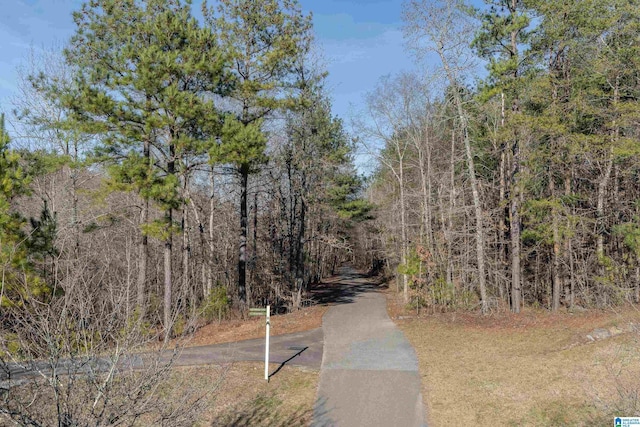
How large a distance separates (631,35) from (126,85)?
1680 cm

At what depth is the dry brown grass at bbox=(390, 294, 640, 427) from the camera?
8.11m

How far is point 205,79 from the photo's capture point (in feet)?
51.2

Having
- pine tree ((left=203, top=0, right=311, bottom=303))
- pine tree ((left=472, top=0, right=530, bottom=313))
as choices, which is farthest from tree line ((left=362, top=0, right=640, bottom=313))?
pine tree ((left=203, top=0, right=311, bottom=303))

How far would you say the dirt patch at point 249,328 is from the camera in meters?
15.2

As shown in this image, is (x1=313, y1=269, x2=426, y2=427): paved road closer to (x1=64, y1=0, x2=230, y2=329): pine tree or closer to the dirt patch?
the dirt patch

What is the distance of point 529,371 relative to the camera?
33.9 feet

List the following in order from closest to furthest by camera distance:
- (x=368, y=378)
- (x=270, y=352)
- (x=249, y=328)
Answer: (x=368, y=378) < (x=270, y=352) < (x=249, y=328)

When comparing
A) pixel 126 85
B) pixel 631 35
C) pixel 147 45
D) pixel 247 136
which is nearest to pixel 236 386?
pixel 247 136

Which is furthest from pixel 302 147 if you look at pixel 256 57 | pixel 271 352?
pixel 271 352

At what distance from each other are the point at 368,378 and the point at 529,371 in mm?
3688

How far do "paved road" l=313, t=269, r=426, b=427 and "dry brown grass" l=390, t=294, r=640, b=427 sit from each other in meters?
0.44

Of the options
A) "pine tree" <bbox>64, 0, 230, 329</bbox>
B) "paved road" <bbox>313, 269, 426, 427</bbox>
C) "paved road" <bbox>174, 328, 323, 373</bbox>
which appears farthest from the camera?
"pine tree" <bbox>64, 0, 230, 329</bbox>

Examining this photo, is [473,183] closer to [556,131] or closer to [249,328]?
[556,131]

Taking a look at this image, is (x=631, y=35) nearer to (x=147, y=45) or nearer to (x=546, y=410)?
(x=546, y=410)
